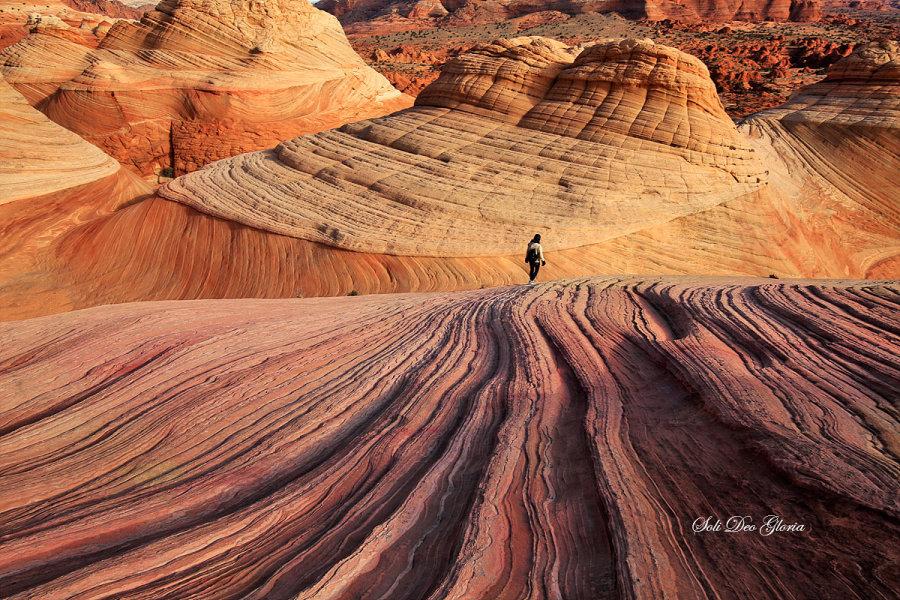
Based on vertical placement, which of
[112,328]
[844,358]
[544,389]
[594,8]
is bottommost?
[112,328]

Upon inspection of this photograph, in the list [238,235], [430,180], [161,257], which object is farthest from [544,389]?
[161,257]

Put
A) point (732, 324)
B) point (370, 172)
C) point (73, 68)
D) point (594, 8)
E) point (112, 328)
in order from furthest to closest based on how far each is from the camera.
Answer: point (594, 8)
point (73, 68)
point (370, 172)
point (112, 328)
point (732, 324)

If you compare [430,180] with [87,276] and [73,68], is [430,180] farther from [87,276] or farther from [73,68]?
[73,68]

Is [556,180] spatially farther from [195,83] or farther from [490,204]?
[195,83]

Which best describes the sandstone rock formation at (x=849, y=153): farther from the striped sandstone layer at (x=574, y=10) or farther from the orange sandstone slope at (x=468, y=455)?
the striped sandstone layer at (x=574, y=10)

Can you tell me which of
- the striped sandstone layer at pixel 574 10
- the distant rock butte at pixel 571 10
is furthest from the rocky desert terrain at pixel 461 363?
the distant rock butte at pixel 571 10

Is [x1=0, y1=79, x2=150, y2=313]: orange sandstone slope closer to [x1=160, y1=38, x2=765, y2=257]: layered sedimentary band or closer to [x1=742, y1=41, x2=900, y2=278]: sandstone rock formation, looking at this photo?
[x1=160, y1=38, x2=765, y2=257]: layered sedimentary band

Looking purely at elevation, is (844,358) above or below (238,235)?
above
